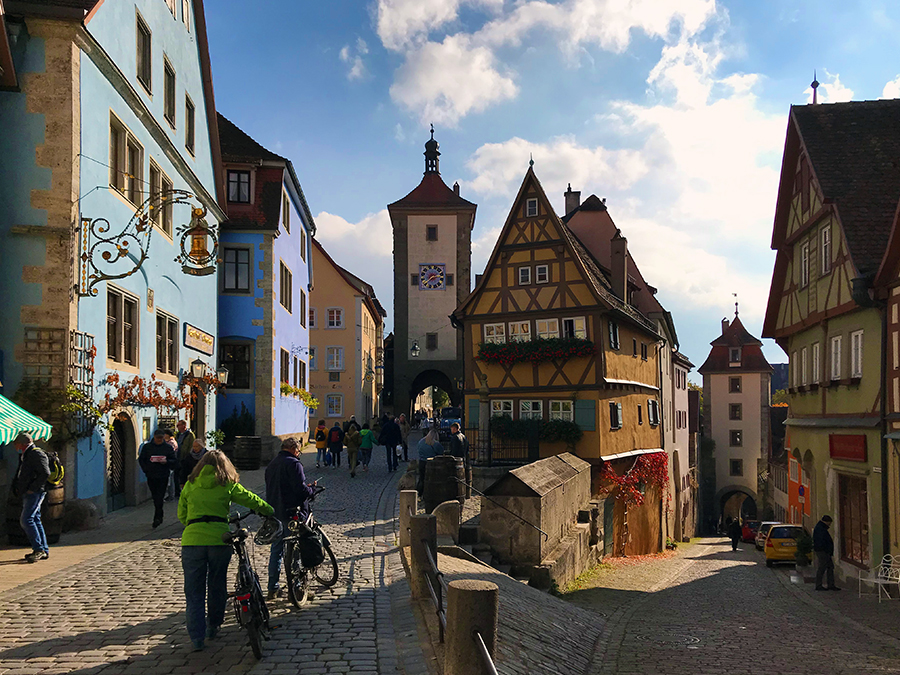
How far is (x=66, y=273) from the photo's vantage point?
46.0 ft

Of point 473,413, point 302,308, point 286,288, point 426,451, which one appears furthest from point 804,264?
point 302,308

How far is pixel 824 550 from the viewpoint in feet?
58.9

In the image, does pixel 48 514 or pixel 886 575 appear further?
pixel 886 575

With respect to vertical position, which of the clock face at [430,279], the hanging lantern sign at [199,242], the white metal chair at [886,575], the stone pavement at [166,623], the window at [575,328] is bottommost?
the white metal chair at [886,575]

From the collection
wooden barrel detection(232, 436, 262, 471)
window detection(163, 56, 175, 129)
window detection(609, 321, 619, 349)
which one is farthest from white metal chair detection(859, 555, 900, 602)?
window detection(163, 56, 175, 129)

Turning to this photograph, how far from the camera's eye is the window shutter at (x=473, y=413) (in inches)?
1117

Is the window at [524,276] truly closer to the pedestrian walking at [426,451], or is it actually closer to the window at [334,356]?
the pedestrian walking at [426,451]

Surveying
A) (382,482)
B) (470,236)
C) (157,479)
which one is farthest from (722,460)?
(157,479)

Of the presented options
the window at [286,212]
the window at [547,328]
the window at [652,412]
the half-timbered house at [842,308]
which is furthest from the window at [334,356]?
the half-timbered house at [842,308]

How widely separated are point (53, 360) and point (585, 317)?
1672 cm

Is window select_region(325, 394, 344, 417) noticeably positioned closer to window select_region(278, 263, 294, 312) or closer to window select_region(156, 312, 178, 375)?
window select_region(278, 263, 294, 312)

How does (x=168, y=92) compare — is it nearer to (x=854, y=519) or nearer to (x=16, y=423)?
(x=16, y=423)

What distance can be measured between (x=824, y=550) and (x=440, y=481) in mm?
8456

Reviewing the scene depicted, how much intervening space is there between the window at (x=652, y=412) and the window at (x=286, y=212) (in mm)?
15522
